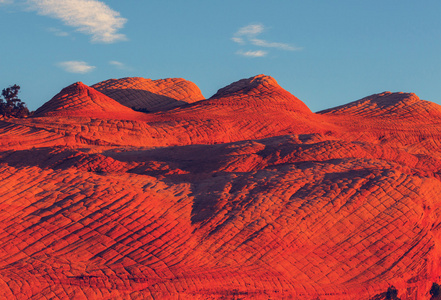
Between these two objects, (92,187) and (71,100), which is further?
(71,100)

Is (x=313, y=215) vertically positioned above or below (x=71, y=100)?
below

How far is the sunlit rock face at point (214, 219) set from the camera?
19.5 m

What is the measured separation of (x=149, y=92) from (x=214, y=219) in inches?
997

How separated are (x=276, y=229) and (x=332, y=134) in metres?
16.7

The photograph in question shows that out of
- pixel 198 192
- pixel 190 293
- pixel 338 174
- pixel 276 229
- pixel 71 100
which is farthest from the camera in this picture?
pixel 71 100

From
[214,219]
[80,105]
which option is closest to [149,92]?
[80,105]

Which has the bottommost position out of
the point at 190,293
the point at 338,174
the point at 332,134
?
the point at 190,293

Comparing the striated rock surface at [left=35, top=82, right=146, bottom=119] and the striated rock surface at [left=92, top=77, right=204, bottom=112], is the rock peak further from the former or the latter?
the striated rock surface at [left=35, top=82, right=146, bottom=119]

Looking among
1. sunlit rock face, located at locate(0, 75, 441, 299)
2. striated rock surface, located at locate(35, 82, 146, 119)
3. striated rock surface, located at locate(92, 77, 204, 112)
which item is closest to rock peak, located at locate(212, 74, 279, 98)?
striated rock surface, located at locate(92, 77, 204, 112)

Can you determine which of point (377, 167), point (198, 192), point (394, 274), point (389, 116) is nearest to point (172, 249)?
point (198, 192)

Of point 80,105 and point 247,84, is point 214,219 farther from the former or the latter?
point 247,84

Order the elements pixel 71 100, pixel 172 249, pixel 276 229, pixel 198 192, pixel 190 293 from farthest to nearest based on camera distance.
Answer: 1. pixel 71 100
2. pixel 198 192
3. pixel 276 229
4. pixel 172 249
5. pixel 190 293

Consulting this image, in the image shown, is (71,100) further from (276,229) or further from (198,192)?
(276,229)

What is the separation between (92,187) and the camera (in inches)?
888
